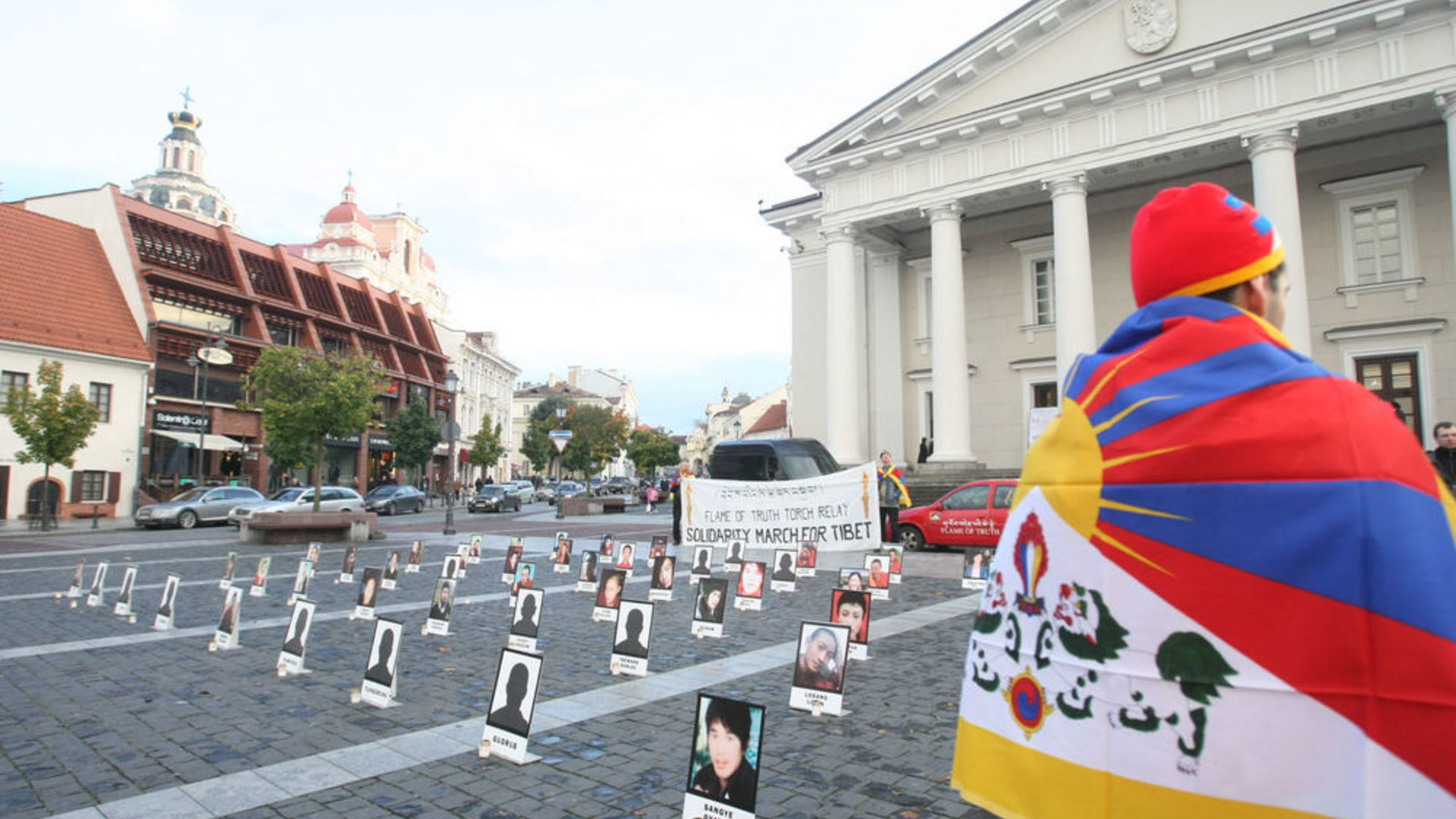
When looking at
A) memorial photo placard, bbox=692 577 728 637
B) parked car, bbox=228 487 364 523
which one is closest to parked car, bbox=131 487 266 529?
parked car, bbox=228 487 364 523

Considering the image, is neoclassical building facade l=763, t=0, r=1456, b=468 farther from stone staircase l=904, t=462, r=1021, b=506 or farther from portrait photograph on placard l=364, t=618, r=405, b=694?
portrait photograph on placard l=364, t=618, r=405, b=694

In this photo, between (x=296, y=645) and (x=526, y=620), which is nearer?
(x=296, y=645)

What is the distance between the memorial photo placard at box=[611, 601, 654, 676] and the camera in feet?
21.2

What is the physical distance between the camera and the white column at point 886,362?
29969 mm

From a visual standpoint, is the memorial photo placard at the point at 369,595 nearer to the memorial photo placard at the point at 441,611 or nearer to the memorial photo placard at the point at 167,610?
the memorial photo placard at the point at 441,611

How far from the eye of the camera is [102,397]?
34969mm

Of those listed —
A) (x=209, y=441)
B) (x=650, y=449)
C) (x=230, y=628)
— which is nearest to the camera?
(x=230, y=628)

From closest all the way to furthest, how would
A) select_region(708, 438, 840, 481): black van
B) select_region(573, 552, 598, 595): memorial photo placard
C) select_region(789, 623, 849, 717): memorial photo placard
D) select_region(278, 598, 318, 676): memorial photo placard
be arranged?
select_region(789, 623, 849, 717): memorial photo placard
select_region(278, 598, 318, 676): memorial photo placard
select_region(573, 552, 598, 595): memorial photo placard
select_region(708, 438, 840, 481): black van

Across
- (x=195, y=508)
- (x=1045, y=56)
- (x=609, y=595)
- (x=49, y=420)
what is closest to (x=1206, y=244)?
(x=609, y=595)

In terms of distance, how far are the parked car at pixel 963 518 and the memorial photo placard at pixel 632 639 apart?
437 inches

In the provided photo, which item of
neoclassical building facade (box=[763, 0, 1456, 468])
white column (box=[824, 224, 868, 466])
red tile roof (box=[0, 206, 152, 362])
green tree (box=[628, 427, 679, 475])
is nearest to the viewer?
neoclassical building facade (box=[763, 0, 1456, 468])

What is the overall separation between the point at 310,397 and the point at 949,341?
68.2ft

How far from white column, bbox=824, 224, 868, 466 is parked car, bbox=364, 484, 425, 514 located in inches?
905

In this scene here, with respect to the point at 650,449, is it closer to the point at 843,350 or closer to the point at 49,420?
the point at 843,350
